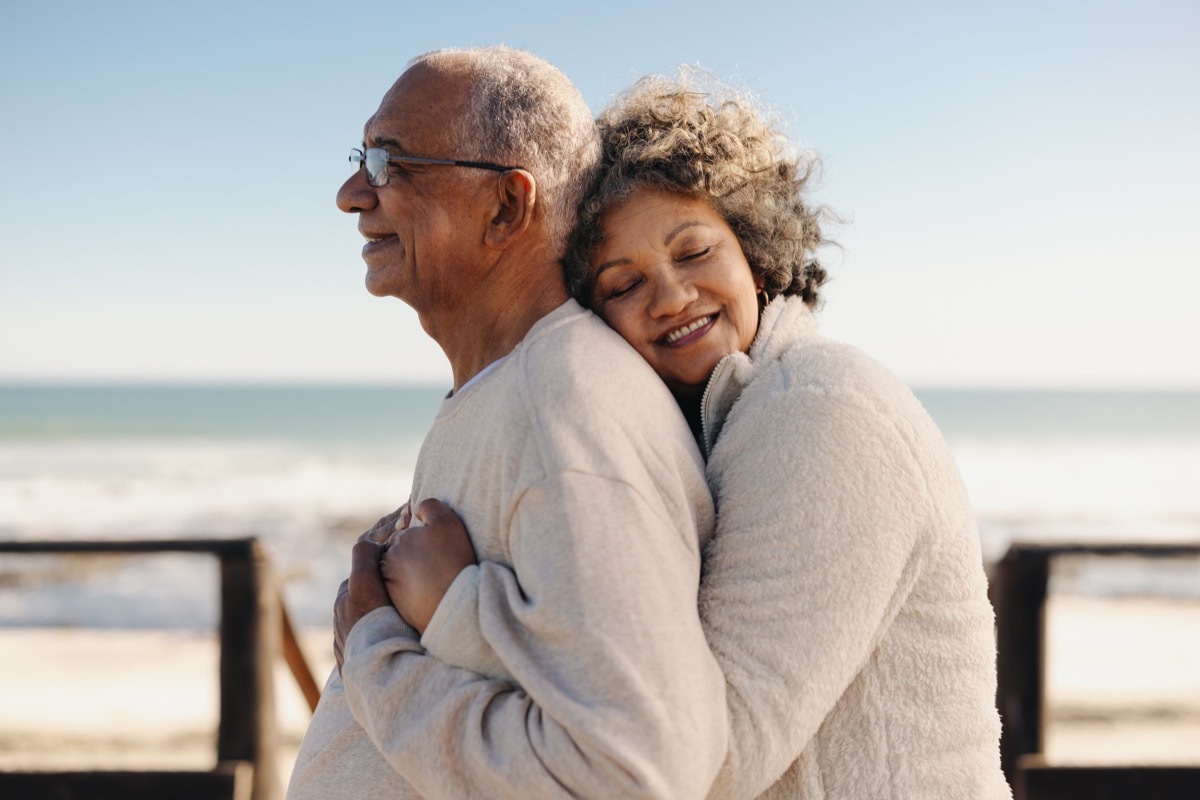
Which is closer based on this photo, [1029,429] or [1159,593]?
[1159,593]

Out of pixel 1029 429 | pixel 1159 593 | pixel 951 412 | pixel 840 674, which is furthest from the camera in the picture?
pixel 951 412

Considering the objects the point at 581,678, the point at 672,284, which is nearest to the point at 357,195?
the point at 672,284

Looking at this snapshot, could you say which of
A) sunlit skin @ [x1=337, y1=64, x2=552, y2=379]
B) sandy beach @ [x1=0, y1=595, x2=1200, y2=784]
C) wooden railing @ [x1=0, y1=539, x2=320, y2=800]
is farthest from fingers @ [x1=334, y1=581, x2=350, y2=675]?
sandy beach @ [x1=0, y1=595, x2=1200, y2=784]

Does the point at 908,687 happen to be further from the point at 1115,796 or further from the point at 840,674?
the point at 1115,796

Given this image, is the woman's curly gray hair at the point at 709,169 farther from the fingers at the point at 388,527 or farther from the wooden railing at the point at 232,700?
the wooden railing at the point at 232,700

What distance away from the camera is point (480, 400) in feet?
4.60

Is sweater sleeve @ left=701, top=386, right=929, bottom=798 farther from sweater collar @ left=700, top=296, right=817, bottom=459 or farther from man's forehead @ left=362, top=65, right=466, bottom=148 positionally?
man's forehead @ left=362, top=65, right=466, bottom=148

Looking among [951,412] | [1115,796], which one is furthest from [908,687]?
[951,412]

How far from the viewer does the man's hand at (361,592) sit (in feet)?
4.38

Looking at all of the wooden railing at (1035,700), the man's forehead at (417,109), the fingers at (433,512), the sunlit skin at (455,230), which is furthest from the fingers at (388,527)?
the wooden railing at (1035,700)

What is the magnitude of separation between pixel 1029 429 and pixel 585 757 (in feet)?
131

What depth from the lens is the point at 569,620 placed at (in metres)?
1.07

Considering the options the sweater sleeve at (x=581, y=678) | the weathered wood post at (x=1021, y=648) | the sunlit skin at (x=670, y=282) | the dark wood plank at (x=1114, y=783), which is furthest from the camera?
the weathered wood post at (x=1021, y=648)

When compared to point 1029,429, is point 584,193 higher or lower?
lower
